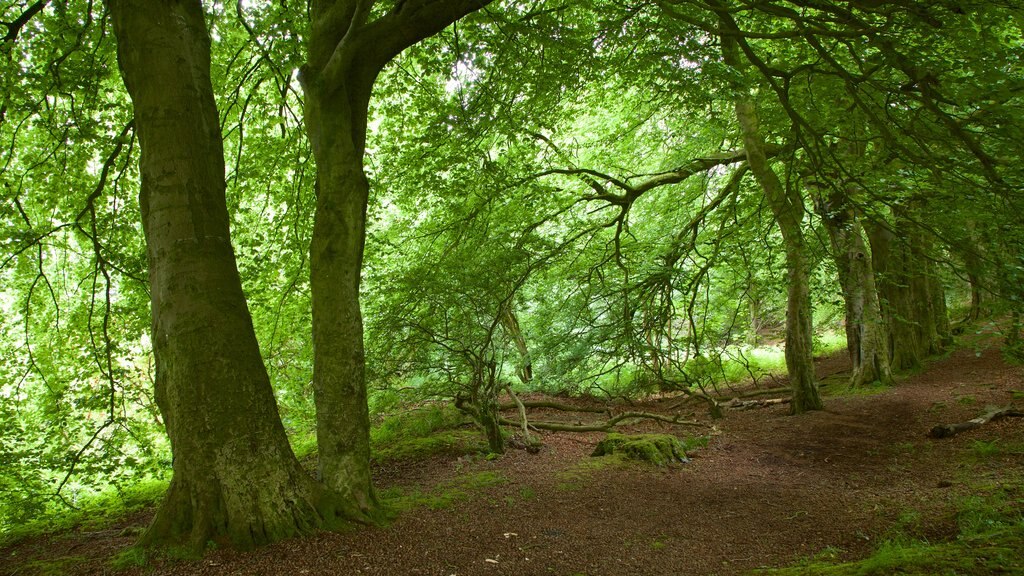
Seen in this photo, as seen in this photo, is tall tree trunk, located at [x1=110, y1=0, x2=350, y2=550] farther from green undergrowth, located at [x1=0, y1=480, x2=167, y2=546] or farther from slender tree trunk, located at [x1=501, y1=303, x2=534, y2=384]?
slender tree trunk, located at [x1=501, y1=303, x2=534, y2=384]

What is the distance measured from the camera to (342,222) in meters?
4.51

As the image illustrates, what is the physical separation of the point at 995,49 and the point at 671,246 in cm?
519

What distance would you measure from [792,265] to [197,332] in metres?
7.28

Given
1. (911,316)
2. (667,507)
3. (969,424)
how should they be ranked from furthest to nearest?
1. (911,316)
2. (969,424)
3. (667,507)

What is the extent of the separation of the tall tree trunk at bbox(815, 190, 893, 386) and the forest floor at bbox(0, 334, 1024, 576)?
1.54m

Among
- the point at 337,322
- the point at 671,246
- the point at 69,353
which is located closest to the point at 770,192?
the point at 671,246

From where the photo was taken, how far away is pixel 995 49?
420 cm

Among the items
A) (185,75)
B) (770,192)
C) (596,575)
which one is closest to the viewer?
(596,575)

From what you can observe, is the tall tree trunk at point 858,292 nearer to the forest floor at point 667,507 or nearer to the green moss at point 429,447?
the forest floor at point 667,507

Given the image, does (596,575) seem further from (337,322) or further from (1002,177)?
(1002,177)

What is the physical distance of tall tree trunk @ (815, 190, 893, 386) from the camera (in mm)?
7683

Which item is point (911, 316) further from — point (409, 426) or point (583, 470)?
point (409, 426)

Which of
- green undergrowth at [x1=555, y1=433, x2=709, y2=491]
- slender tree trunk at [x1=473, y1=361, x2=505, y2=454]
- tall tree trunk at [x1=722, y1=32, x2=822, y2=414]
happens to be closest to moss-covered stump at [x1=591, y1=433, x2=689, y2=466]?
green undergrowth at [x1=555, y1=433, x2=709, y2=491]

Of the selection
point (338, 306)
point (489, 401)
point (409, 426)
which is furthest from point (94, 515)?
point (489, 401)
